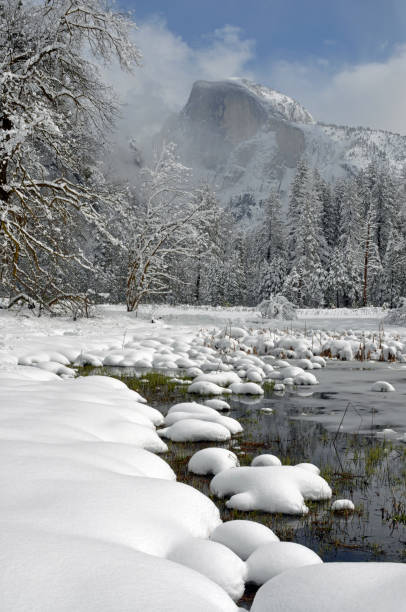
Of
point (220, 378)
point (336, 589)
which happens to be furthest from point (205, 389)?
point (336, 589)

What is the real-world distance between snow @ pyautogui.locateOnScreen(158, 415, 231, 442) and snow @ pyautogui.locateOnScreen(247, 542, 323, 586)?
229 cm

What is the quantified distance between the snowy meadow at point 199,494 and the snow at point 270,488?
0.03ft

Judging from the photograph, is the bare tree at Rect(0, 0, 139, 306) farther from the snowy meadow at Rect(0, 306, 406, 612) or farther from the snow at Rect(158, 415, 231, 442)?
the snow at Rect(158, 415, 231, 442)

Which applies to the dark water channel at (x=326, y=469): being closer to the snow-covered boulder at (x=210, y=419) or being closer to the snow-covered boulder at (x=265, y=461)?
the snow-covered boulder at (x=210, y=419)

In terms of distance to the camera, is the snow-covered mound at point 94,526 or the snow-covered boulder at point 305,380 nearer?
the snow-covered mound at point 94,526

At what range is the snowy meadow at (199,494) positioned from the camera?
1524 millimetres

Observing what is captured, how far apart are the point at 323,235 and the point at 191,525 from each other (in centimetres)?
4175

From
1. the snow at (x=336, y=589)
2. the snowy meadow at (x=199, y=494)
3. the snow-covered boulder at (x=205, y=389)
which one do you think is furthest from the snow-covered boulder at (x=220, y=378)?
the snow at (x=336, y=589)

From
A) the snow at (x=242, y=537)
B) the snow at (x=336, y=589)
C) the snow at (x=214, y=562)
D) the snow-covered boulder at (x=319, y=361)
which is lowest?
the snow-covered boulder at (x=319, y=361)

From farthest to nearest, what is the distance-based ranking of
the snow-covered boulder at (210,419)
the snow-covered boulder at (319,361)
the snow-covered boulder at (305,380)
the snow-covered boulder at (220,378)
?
the snow-covered boulder at (319,361) < the snow-covered boulder at (305,380) < the snow-covered boulder at (220,378) < the snow-covered boulder at (210,419)

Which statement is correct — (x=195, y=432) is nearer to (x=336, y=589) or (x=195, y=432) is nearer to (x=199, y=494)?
(x=199, y=494)

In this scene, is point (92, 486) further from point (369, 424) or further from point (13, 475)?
point (369, 424)

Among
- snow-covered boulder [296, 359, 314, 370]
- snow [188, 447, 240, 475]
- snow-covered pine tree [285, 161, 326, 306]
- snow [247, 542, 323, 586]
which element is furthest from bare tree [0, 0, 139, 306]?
snow-covered pine tree [285, 161, 326, 306]

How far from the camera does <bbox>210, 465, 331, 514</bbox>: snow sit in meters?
3.09
